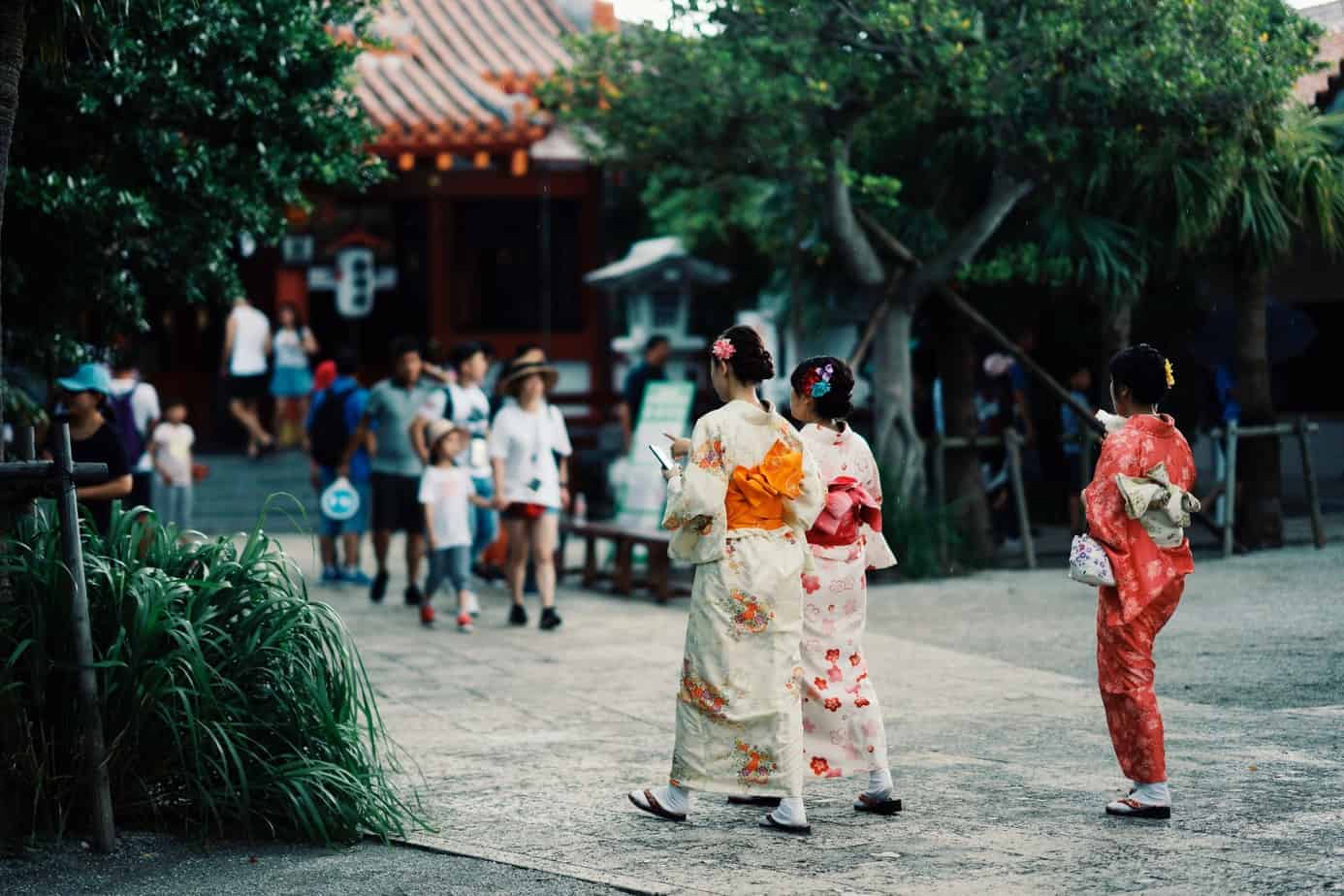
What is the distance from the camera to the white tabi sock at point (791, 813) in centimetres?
616

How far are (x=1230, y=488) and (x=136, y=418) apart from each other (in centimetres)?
814

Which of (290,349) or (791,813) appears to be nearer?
(791,813)

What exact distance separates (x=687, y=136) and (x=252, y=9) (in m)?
4.35

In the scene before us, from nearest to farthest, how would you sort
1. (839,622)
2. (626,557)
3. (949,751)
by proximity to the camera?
(839,622), (949,751), (626,557)

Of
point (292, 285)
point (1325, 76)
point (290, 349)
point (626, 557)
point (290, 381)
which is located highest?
point (1325, 76)

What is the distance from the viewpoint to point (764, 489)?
6.30 meters

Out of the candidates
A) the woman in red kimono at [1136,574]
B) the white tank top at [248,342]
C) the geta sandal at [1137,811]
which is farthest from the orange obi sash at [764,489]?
the white tank top at [248,342]

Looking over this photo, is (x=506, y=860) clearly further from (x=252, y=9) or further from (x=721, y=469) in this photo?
(x=252, y=9)

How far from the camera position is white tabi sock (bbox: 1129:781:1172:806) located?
6.14 meters

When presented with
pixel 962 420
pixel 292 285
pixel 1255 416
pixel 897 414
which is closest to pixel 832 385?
pixel 897 414

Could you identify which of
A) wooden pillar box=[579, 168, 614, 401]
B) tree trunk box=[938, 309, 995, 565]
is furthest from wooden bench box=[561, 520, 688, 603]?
wooden pillar box=[579, 168, 614, 401]

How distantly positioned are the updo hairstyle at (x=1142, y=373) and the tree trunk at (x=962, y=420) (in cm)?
811

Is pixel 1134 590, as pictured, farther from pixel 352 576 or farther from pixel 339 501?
pixel 352 576

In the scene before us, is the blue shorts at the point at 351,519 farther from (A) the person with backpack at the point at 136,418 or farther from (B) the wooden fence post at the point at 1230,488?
(B) the wooden fence post at the point at 1230,488
